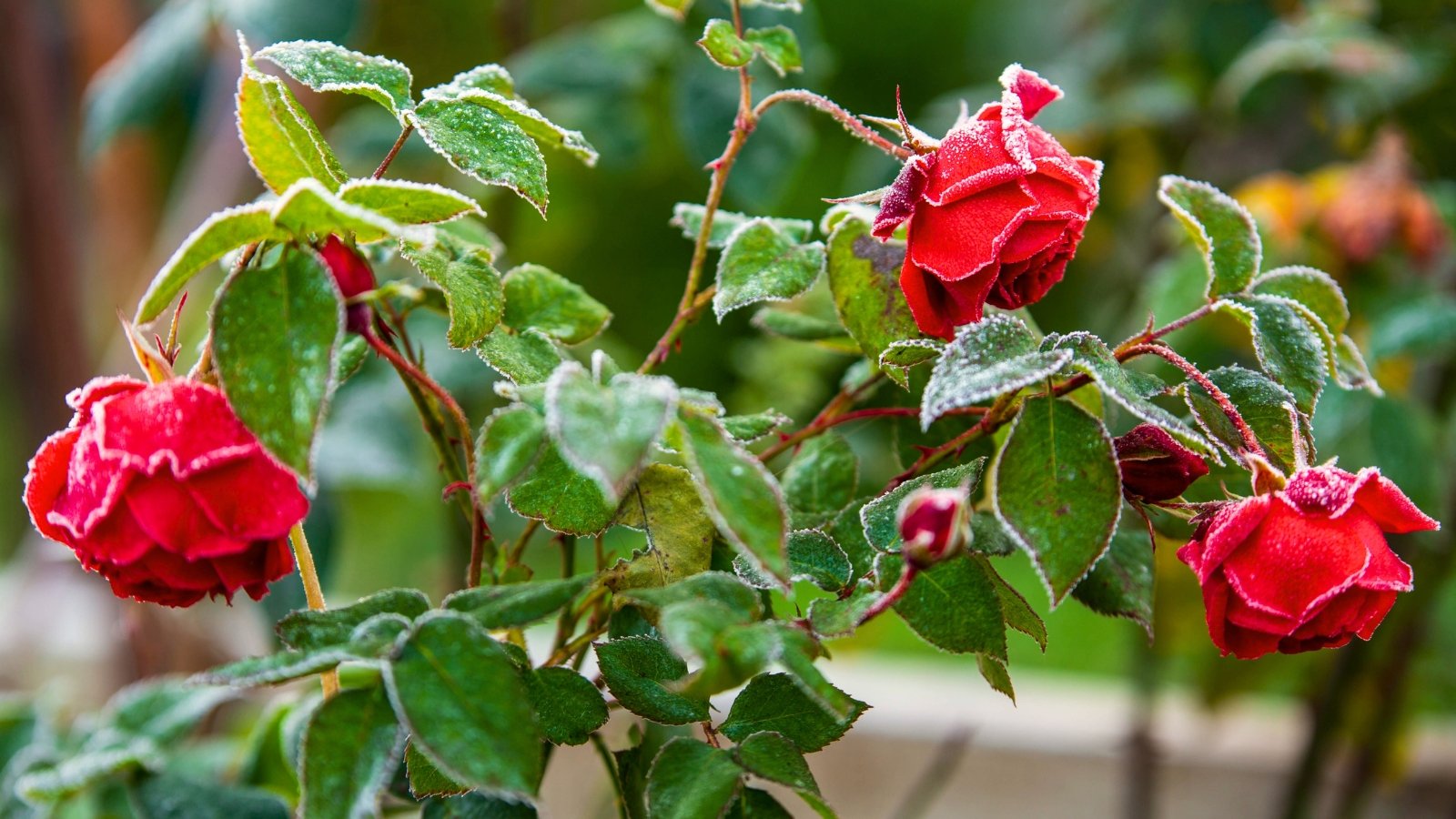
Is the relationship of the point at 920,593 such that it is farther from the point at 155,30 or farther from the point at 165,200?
the point at 165,200

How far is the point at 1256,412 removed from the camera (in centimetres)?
32

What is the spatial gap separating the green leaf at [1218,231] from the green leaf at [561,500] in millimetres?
186

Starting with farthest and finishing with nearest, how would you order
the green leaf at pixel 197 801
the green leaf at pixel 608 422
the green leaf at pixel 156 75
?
the green leaf at pixel 156 75 → the green leaf at pixel 197 801 → the green leaf at pixel 608 422

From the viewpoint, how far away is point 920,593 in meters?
0.31

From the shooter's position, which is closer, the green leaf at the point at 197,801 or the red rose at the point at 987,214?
the red rose at the point at 987,214

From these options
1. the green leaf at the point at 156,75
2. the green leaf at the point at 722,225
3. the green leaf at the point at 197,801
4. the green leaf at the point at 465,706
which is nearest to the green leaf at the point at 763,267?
the green leaf at the point at 722,225

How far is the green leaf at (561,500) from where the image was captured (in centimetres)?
33

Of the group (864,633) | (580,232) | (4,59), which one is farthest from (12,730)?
(580,232)

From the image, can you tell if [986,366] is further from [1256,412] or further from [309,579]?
[309,579]

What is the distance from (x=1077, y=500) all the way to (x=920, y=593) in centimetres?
5

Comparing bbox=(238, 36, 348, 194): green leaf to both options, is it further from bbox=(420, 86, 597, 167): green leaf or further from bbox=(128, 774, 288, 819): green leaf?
bbox=(128, 774, 288, 819): green leaf

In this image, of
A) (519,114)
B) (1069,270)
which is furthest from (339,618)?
(1069,270)

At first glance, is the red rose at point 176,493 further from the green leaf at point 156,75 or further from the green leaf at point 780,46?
the green leaf at point 156,75

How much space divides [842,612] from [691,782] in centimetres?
6
